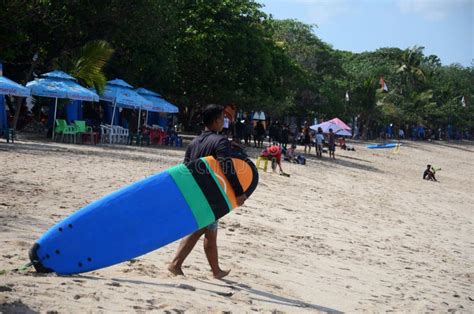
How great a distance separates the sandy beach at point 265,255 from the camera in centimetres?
432

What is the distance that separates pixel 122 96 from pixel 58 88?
122 inches

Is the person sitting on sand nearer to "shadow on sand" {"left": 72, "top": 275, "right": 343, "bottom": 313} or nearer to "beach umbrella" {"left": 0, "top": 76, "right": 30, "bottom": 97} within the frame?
"beach umbrella" {"left": 0, "top": 76, "right": 30, "bottom": 97}

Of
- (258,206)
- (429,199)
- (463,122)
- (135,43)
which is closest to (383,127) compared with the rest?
(463,122)

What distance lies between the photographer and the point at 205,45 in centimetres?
2614

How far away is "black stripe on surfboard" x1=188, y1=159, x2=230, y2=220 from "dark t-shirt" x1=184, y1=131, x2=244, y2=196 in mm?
115

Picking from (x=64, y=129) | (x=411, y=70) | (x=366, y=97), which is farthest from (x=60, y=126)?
(x=411, y=70)

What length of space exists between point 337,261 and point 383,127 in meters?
52.2

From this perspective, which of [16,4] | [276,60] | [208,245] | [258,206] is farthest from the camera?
[276,60]

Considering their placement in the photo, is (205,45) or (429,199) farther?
(205,45)

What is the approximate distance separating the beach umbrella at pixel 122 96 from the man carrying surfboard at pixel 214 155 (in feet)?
51.2

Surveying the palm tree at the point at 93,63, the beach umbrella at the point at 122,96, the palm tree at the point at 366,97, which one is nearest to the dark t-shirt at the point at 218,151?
the beach umbrella at the point at 122,96

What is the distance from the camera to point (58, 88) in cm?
1770

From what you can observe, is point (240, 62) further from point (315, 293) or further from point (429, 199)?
point (315, 293)

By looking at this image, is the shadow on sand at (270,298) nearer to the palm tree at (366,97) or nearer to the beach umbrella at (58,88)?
the beach umbrella at (58,88)
